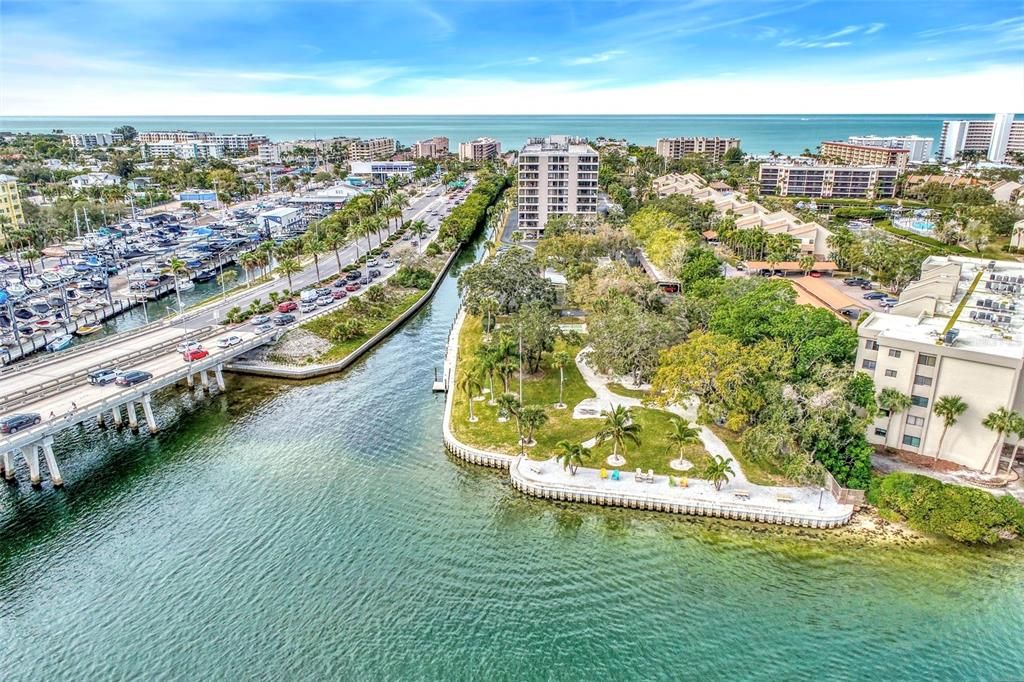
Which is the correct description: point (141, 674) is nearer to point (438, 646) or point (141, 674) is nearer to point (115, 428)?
point (438, 646)

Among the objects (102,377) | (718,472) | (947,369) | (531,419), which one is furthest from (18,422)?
(947,369)

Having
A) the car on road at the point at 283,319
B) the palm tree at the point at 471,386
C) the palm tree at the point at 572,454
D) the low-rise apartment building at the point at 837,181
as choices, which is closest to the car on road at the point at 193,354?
the car on road at the point at 283,319

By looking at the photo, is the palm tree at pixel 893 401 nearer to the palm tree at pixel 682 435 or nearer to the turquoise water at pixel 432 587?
the turquoise water at pixel 432 587

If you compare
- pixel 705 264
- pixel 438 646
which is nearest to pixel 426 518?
pixel 438 646

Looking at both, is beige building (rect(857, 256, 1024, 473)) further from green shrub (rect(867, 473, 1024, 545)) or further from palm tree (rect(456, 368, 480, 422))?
palm tree (rect(456, 368, 480, 422))

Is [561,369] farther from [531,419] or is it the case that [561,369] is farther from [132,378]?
[132,378]

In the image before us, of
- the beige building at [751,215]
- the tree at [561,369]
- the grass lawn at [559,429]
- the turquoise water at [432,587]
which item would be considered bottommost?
the turquoise water at [432,587]

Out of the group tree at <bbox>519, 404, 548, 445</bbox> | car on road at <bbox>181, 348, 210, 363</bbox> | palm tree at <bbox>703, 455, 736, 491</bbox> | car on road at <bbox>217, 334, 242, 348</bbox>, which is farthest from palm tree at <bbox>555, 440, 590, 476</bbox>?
car on road at <bbox>217, 334, 242, 348</bbox>
